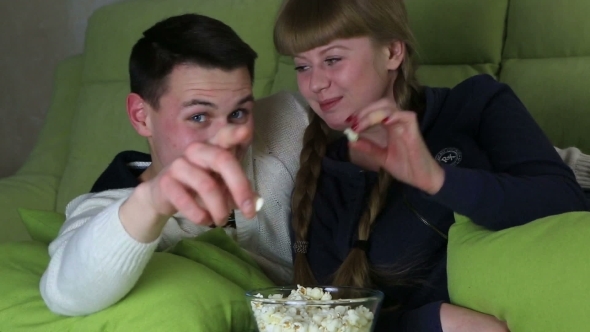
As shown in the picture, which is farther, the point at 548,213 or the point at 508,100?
the point at 508,100

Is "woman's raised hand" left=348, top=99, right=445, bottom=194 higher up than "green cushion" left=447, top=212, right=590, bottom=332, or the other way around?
"woman's raised hand" left=348, top=99, right=445, bottom=194

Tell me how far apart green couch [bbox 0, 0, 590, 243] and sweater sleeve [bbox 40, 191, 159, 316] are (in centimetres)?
95

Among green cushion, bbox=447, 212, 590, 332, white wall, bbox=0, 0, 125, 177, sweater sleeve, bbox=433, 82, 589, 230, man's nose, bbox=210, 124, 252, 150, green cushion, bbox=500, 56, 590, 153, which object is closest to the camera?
man's nose, bbox=210, 124, 252, 150

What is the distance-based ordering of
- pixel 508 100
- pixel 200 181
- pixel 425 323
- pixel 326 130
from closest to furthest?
pixel 200 181, pixel 425 323, pixel 508 100, pixel 326 130

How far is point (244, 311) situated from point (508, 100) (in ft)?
1.83

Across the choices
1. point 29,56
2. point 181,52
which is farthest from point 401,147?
point 29,56

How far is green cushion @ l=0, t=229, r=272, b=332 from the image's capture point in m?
1.01

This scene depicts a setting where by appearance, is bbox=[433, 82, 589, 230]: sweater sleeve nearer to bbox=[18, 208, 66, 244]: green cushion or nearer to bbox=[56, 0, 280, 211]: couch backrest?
bbox=[18, 208, 66, 244]: green cushion

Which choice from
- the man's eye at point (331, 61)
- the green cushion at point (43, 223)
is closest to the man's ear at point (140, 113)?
the green cushion at point (43, 223)

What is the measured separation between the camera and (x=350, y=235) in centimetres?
130

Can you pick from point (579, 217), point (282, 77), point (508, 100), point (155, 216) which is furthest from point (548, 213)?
point (282, 77)

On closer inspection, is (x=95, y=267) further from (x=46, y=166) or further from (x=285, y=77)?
(x=46, y=166)

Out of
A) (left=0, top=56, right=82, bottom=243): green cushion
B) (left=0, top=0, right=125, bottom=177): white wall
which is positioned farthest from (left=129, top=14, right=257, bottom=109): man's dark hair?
(left=0, top=0, right=125, bottom=177): white wall

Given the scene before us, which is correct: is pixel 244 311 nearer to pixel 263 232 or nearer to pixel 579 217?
pixel 263 232
